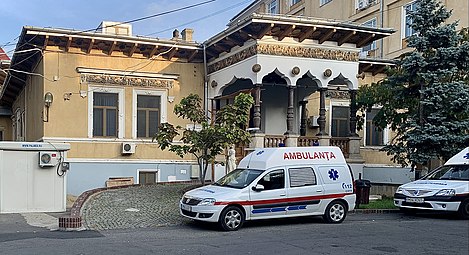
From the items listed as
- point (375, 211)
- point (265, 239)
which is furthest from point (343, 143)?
point (265, 239)

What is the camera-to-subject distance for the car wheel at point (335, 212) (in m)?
13.5

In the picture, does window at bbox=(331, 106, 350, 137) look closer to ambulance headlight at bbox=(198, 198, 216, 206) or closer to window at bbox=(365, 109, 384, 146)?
window at bbox=(365, 109, 384, 146)

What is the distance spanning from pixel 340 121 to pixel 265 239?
1610 centimetres

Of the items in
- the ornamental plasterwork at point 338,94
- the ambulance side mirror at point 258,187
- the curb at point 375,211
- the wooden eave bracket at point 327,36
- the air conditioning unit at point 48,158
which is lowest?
the curb at point 375,211

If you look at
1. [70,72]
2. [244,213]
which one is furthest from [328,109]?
[244,213]

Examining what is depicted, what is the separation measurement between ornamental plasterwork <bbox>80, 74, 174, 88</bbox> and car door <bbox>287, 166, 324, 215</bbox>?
10.5 metres

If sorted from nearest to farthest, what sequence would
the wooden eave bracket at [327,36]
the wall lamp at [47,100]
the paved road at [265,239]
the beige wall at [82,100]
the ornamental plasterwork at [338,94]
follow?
the paved road at [265,239] < the wooden eave bracket at [327,36] < the wall lamp at [47,100] < the beige wall at [82,100] < the ornamental plasterwork at [338,94]

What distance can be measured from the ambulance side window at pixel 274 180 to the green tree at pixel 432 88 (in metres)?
7.09

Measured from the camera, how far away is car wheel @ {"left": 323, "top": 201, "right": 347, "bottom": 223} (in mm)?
13484

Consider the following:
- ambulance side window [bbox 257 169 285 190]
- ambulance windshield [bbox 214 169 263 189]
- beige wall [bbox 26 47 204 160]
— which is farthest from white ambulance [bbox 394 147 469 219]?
beige wall [bbox 26 47 204 160]

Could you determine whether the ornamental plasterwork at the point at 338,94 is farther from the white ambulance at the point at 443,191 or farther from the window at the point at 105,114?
the window at the point at 105,114

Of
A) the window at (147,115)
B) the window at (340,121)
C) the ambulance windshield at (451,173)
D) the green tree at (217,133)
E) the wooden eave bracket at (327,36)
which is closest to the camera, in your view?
the ambulance windshield at (451,173)

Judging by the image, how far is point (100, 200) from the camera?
53.2 feet

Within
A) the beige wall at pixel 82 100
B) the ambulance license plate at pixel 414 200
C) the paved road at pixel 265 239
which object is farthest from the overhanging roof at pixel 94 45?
the ambulance license plate at pixel 414 200
